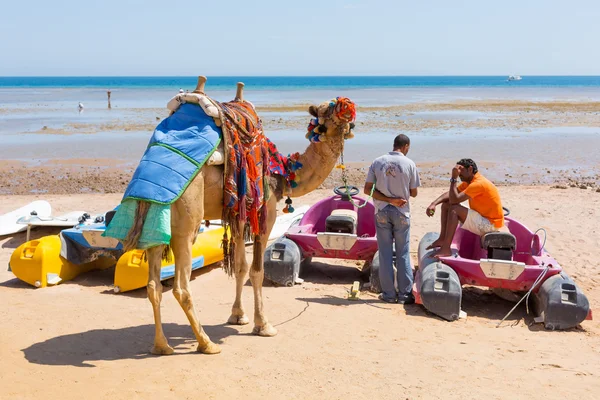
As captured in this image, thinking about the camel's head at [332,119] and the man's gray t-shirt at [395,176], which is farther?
the man's gray t-shirt at [395,176]

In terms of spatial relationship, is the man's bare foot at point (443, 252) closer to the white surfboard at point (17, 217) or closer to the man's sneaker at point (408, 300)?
the man's sneaker at point (408, 300)

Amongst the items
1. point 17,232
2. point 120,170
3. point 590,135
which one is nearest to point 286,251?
point 17,232

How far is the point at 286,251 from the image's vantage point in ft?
31.8

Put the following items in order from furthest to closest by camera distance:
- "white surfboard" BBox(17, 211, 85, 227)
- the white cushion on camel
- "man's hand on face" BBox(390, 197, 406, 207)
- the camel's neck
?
"white surfboard" BBox(17, 211, 85, 227) < "man's hand on face" BBox(390, 197, 406, 207) < the camel's neck < the white cushion on camel

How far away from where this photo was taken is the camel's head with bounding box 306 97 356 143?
7.33 meters

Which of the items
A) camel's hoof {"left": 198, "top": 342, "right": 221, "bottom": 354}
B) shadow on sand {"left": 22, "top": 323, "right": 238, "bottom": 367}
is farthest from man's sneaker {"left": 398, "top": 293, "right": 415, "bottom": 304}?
camel's hoof {"left": 198, "top": 342, "right": 221, "bottom": 354}

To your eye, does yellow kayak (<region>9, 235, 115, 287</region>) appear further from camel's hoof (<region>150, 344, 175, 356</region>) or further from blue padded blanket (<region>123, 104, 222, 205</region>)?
blue padded blanket (<region>123, 104, 222, 205</region>)

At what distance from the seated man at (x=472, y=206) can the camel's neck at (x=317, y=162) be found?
6.82 feet

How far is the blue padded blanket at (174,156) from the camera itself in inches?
237

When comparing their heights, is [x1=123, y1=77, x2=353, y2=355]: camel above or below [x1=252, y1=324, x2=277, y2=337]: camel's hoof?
above

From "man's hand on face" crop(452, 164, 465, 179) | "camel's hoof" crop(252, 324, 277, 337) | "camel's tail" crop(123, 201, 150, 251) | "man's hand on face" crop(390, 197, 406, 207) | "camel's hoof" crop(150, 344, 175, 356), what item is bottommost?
"camel's hoof" crop(252, 324, 277, 337)

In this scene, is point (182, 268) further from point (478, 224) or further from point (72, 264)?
point (478, 224)

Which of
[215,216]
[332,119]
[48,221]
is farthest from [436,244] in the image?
[48,221]

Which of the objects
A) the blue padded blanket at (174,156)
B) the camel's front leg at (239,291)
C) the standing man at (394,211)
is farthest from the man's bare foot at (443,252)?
the blue padded blanket at (174,156)
